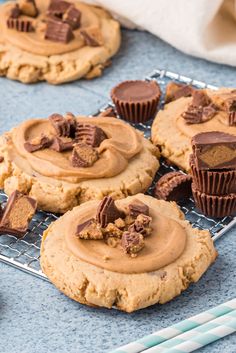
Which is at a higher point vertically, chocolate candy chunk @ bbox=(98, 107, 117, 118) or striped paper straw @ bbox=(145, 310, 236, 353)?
striped paper straw @ bbox=(145, 310, 236, 353)

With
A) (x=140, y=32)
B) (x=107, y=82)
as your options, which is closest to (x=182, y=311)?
(x=107, y=82)

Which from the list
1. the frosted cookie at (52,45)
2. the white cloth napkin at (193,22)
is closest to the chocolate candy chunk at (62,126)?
the frosted cookie at (52,45)

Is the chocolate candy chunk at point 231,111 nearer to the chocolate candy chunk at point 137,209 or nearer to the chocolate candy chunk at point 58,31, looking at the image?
Result: the chocolate candy chunk at point 137,209

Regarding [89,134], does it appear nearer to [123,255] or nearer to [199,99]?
[199,99]

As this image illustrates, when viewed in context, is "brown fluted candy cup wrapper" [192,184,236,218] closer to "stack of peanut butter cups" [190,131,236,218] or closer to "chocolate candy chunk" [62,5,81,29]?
"stack of peanut butter cups" [190,131,236,218]

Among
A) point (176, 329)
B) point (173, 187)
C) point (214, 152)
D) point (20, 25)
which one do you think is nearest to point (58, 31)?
point (20, 25)

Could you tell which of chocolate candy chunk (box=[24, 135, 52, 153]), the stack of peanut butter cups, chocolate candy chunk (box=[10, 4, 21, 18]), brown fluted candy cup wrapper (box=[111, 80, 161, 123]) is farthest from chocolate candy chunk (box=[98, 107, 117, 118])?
chocolate candy chunk (box=[10, 4, 21, 18])
